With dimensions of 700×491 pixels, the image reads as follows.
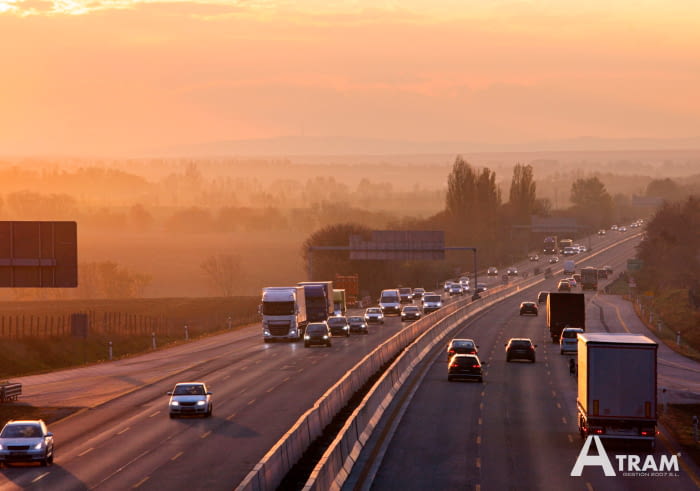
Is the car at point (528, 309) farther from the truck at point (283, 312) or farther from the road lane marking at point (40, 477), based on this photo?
the road lane marking at point (40, 477)

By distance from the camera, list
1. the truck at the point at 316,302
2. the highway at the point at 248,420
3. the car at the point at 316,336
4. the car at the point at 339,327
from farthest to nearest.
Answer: the truck at the point at 316,302
the car at the point at 339,327
the car at the point at 316,336
the highway at the point at 248,420

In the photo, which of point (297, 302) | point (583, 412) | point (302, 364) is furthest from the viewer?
point (297, 302)

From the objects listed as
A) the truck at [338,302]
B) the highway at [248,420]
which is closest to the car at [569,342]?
the highway at [248,420]

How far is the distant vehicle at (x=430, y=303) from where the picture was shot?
112 m

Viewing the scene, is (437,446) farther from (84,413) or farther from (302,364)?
(302,364)

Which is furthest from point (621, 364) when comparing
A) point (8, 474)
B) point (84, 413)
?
point (84, 413)

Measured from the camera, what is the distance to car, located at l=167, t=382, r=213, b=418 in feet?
139

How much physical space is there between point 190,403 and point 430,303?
72374mm

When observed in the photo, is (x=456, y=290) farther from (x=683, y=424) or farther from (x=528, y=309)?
(x=683, y=424)

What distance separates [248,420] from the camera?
41.2m

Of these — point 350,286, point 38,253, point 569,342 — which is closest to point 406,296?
point 350,286

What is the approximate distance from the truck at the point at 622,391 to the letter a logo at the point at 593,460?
63cm

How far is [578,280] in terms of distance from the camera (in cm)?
16950

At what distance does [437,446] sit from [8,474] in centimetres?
1290
